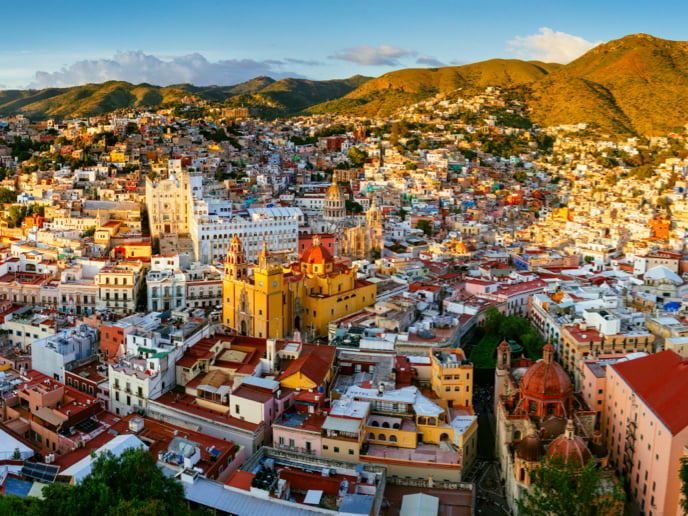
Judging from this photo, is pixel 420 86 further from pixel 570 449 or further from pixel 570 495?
pixel 570 495

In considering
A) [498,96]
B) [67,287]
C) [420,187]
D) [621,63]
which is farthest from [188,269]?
[621,63]

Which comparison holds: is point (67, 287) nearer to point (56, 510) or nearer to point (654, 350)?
point (56, 510)

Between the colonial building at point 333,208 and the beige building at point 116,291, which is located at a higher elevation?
the colonial building at point 333,208

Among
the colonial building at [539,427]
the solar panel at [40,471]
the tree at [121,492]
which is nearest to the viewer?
the tree at [121,492]

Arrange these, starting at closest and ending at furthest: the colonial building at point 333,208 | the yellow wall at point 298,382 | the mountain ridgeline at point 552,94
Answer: the yellow wall at point 298,382 → the colonial building at point 333,208 → the mountain ridgeline at point 552,94

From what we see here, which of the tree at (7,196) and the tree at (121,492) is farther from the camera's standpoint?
the tree at (7,196)

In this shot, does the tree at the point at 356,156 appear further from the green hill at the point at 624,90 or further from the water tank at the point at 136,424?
the water tank at the point at 136,424

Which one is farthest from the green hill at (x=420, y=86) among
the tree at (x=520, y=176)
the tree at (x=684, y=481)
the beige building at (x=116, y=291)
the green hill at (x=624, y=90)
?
the tree at (x=684, y=481)
